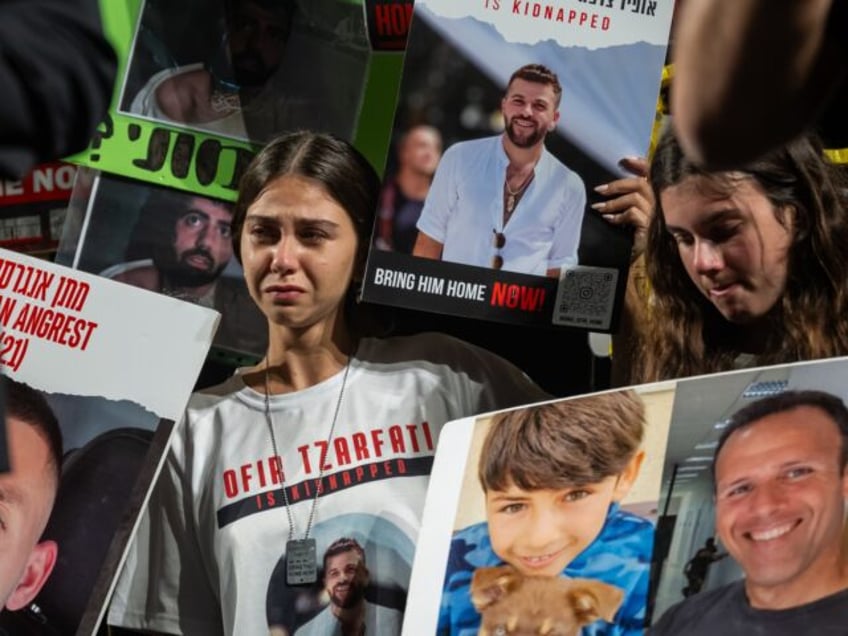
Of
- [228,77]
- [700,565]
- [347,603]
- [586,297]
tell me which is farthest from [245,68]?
[700,565]

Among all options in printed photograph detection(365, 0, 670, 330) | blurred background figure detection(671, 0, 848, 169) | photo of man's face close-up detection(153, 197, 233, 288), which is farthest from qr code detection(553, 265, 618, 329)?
blurred background figure detection(671, 0, 848, 169)

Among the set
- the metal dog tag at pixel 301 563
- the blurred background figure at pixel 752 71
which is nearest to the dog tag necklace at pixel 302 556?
the metal dog tag at pixel 301 563

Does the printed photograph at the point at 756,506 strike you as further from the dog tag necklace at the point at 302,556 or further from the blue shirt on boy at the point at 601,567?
the dog tag necklace at the point at 302,556

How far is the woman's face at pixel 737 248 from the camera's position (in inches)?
67.4

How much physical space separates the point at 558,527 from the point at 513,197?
0.46 metres

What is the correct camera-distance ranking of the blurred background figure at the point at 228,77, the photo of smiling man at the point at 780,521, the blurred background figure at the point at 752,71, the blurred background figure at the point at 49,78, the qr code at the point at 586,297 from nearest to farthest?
the blurred background figure at the point at 752,71
the blurred background figure at the point at 49,78
the photo of smiling man at the point at 780,521
the qr code at the point at 586,297
the blurred background figure at the point at 228,77

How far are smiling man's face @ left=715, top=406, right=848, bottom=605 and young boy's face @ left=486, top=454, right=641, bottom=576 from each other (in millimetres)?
136

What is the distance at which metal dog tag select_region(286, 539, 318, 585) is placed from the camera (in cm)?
187

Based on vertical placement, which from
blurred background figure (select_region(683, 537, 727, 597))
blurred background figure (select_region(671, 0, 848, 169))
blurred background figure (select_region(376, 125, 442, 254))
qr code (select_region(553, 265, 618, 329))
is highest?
blurred background figure (select_region(376, 125, 442, 254))

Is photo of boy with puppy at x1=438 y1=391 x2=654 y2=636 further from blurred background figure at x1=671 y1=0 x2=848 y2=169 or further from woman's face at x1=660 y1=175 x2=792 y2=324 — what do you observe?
blurred background figure at x1=671 y1=0 x2=848 y2=169

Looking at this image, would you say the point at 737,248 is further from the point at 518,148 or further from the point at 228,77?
the point at 228,77

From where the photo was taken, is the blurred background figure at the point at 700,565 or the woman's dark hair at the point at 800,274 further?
the woman's dark hair at the point at 800,274

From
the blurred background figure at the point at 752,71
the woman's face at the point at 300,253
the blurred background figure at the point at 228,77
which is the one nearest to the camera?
the blurred background figure at the point at 752,71

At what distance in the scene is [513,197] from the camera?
1.87m
